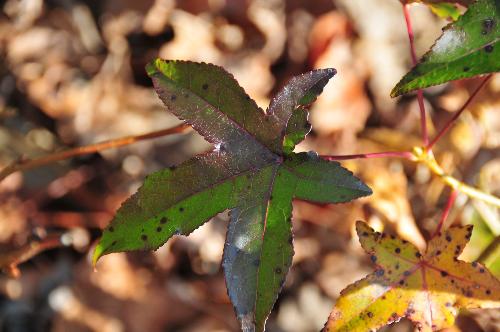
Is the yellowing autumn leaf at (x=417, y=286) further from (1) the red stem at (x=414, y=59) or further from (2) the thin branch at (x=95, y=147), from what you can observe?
(2) the thin branch at (x=95, y=147)

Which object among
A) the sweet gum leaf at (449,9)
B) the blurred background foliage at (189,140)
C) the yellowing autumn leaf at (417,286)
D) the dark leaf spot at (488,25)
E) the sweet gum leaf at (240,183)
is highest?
the dark leaf spot at (488,25)

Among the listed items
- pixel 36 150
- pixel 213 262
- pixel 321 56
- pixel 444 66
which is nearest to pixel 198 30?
pixel 321 56

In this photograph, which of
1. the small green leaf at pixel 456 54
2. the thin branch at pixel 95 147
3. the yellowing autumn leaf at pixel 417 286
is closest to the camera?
the small green leaf at pixel 456 54

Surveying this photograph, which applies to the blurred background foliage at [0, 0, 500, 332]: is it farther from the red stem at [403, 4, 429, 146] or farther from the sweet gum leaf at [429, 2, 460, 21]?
the sweet gum leaf at [429, 2, 460, 21]

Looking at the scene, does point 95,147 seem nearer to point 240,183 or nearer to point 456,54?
point 240,183

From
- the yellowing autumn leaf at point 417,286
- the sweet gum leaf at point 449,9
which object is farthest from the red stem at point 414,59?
the yellowing autumn leaf at point 417,286

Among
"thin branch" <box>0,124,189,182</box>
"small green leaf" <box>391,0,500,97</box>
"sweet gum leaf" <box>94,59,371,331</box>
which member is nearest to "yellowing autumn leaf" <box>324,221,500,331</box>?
"sweet gum leaf" <box>94,59,371,331</box>
